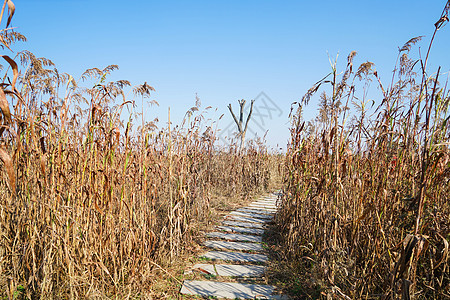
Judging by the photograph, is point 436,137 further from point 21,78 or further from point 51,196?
point 21,78

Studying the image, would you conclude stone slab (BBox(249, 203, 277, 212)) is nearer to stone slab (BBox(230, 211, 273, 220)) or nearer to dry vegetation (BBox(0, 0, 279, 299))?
stone slab (BBox(230, 211, 273, 220))


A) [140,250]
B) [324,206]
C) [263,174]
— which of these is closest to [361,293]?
[324,206]

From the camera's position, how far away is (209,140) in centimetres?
429

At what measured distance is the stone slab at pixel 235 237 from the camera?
11.1 feet

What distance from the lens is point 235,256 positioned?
2.90 metres

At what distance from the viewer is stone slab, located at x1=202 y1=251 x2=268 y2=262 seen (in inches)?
111

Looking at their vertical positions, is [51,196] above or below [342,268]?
above

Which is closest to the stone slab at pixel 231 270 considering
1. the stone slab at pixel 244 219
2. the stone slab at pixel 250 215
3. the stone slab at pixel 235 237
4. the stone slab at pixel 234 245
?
the stone slab at pixel 234 245

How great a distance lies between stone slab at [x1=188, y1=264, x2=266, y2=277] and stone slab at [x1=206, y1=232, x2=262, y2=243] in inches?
26.8

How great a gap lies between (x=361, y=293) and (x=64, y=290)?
1933mm

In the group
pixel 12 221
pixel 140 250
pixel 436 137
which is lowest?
pixel 140 250

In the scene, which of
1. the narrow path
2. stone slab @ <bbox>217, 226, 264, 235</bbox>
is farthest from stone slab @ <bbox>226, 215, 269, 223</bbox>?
stone slab @ <bbox>217, 226, 264, 235</bbox>

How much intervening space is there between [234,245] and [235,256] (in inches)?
11.2

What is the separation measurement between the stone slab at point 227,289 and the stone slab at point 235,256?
0.49 metres
